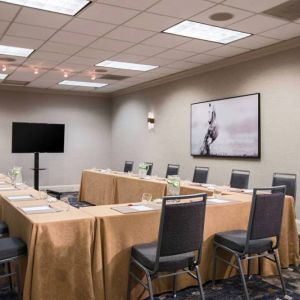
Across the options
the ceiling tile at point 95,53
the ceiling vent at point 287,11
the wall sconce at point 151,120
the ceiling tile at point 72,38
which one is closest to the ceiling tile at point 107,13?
the ceiling tile at point 72,38

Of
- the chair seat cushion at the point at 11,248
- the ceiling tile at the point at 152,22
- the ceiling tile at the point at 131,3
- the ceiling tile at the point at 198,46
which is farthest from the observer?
the ceiling tile at the point at 198,46

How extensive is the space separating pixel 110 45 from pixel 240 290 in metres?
3.85

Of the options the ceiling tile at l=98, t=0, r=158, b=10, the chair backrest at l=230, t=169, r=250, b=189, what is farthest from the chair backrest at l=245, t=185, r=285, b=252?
the ceiling tile at l=98, t=0, r=158, b=10

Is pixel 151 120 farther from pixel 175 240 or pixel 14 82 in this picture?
pixel 175 240

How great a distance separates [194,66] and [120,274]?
198 inches

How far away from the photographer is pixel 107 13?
4.01m

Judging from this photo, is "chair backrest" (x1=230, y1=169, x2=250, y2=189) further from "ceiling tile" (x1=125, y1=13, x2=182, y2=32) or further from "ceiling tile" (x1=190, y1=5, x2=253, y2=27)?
"ceiling tile" (x1=125, y1=13, x2=182, y2=32)

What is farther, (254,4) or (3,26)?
(3,26)

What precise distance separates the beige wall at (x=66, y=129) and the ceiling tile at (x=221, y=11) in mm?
6349

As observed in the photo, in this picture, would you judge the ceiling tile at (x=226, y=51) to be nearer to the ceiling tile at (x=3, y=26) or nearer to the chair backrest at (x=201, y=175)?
the chair backrest at (x=201, y=175)

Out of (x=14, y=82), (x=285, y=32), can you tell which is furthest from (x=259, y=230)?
(x=14, y=82)

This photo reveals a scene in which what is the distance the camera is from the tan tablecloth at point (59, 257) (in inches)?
91.7

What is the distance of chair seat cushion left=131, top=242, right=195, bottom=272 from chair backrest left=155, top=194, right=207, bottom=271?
49 millimetres

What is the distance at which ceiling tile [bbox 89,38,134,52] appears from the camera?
5.10 m
